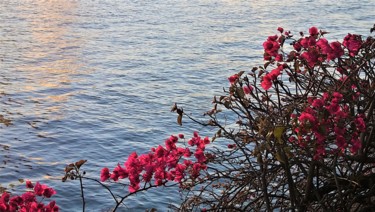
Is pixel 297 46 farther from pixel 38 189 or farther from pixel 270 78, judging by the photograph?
pixel 38 189

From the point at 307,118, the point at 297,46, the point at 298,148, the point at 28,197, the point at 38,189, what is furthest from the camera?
the point at 297,46

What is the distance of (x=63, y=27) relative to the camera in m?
23.1

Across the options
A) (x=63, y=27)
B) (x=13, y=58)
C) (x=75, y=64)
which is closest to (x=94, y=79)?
(x=75, y=64)

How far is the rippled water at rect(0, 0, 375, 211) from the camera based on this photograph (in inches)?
441

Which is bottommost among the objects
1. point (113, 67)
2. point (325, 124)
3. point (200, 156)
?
point (113, 67)

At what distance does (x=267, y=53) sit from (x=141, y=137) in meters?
6.67

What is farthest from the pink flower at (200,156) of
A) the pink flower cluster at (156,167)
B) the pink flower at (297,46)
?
Answer: the pink flower at (297,46)

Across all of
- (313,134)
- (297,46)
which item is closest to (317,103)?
(313,134)

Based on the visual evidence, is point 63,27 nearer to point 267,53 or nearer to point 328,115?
point 267,53

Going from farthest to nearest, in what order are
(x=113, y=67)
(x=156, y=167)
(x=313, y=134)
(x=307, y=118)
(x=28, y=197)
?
(x=113, y=67), (x=156, y=167), (x=313, y=134), (x=28, y=197), (x=307, y=118)

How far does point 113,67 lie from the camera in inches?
695

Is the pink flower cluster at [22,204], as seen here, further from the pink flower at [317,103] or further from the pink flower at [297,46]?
the pink flower at [297,46]

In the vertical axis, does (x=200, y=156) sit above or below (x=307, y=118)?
below

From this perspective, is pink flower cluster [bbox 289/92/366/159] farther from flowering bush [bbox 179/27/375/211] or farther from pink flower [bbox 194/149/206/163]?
pink flower [bbox 194/149/206/163]
